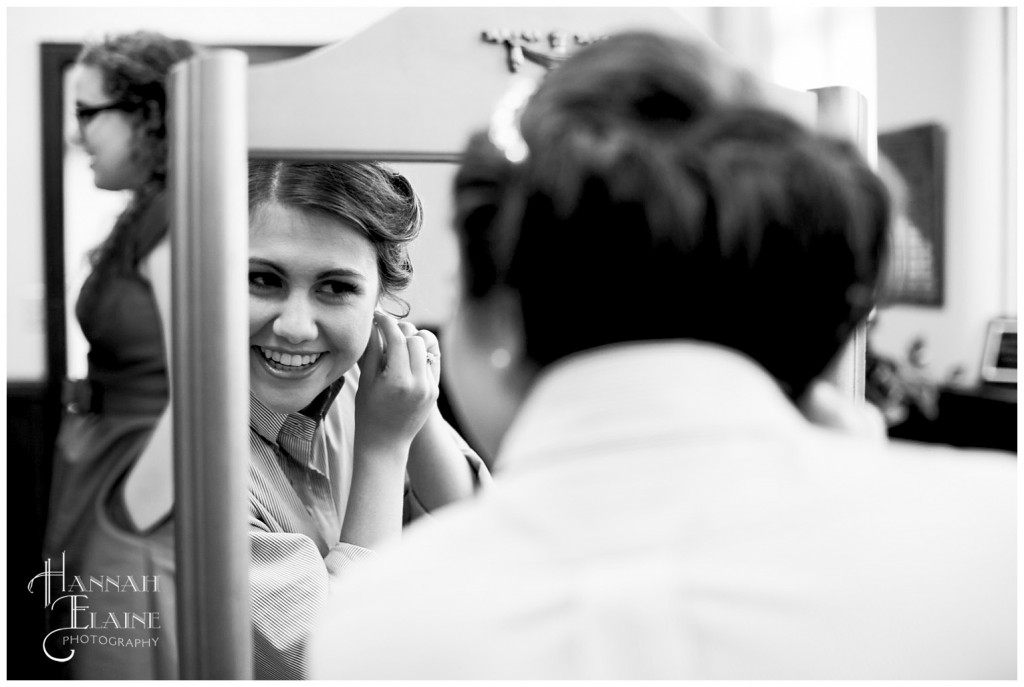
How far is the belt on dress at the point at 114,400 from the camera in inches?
65.4

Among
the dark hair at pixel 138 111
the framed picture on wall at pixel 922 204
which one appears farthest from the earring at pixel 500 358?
the framed picture on wall at pixel 922 204

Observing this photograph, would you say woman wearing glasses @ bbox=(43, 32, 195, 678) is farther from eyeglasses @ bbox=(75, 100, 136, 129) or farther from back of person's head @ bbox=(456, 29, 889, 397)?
back of person's head @ bbox=(456, 29, 889, 397)

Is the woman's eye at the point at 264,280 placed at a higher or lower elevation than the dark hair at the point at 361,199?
lower

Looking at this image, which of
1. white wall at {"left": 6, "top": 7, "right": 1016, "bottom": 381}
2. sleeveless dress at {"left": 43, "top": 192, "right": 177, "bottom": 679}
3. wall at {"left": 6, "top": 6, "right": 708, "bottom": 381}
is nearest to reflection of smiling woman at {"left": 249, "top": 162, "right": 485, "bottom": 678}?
sleeveless dress at {"left": 43, "top": 192, "right": 177, "bottom": 679}

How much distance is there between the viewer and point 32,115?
2.40 m

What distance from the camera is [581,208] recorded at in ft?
1.77

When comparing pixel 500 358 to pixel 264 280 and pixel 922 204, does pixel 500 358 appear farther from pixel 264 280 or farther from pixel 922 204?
pixel 922 204

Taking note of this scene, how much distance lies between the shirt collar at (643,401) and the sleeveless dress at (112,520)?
0.98 metres

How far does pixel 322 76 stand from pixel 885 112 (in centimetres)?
245

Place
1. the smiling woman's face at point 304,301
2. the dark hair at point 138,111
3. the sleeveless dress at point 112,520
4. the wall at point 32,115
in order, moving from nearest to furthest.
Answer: the smiling woman's face at point 304,301
the sleeveless dress at point 112,520
the dark hair at point 138,111
the wall at point 32,115

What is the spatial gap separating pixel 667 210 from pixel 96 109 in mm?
1328

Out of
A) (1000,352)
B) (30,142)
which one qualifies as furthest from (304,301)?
(1000,352)

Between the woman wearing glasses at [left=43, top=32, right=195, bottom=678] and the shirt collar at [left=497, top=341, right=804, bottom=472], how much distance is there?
A: 3.27 ft

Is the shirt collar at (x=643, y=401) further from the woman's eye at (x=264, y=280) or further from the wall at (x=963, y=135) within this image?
the wall at (x=963, y=135)
